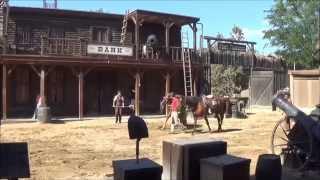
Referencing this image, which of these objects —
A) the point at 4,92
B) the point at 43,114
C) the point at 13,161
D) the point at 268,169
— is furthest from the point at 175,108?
the point at 13,161

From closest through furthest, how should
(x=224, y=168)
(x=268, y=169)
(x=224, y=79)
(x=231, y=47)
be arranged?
(x=224, y=168) → (x=268, y=169) → (x=231, y=47) → (x=224, y=79)

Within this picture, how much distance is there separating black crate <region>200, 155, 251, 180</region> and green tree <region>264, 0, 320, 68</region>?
Result: 2243 cm

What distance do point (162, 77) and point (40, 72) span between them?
8746 millimetres

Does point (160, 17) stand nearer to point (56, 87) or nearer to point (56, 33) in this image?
point (56, 33)

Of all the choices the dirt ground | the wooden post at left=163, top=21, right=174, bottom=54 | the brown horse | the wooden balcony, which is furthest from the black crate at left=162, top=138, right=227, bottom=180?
the wooden post at left=163, top=21, right=174, bottom=54

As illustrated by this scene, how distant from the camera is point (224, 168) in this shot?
7.43 metres

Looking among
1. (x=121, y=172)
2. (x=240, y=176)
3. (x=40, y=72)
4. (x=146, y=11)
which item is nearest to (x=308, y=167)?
(x=240, y=176)

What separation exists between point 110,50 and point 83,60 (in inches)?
71.1

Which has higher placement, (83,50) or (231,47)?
(231,47)

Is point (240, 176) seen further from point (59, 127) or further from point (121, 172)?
point (59, 127)

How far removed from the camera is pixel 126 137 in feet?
62.8

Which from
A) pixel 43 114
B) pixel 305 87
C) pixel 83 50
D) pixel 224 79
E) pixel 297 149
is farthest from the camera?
pixel 224 79

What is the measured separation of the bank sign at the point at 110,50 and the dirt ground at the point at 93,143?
13.6 feet

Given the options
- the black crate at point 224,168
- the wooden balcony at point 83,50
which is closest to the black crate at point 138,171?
the black crate at point 224,168
